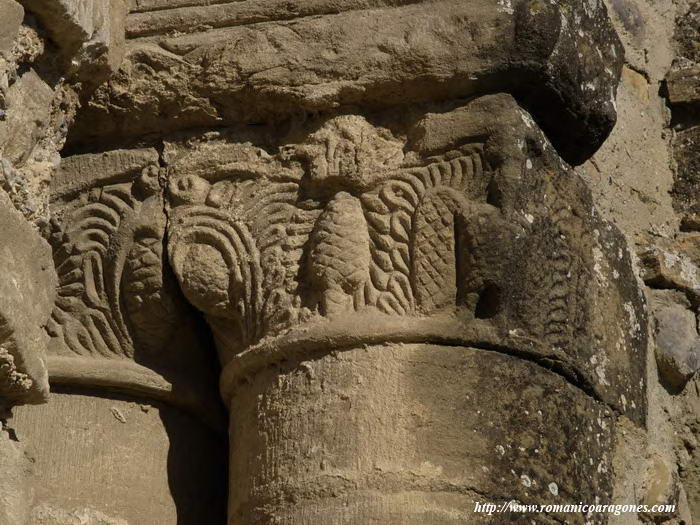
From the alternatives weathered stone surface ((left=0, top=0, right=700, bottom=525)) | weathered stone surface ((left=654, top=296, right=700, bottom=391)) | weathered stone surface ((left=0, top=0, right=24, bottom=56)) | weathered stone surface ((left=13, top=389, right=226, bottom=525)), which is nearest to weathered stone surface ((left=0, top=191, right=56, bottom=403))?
weathered stone surface ((left=0, top=0, right=700, bottom=525))

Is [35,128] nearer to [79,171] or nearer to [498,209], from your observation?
[79,171]

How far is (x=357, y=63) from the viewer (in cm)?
364

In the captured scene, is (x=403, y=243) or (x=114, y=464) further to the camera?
(x=114, y=464)

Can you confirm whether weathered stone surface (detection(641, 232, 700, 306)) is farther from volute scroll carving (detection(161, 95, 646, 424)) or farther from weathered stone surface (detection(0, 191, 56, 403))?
weathered stone surface (detection(0, 191, 56, 403))

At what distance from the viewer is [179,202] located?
3.75 meters

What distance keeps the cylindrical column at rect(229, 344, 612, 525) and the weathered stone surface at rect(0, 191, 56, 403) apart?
523mm

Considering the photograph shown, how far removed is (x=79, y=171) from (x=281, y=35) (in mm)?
594

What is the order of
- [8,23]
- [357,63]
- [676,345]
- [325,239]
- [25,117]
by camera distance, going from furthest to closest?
[676,345]
[357,63]
[325,239]
[25,117]
[8,23]

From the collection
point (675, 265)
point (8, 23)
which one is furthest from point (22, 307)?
point (675, 265)

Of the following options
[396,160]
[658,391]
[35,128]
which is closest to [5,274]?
[35,128]

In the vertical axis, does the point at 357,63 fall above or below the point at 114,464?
above

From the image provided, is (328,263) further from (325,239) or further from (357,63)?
(357,63)

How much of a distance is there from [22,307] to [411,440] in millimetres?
819

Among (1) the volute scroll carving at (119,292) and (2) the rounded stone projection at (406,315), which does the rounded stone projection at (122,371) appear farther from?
(2) the rounded stone projection at (406,315)
